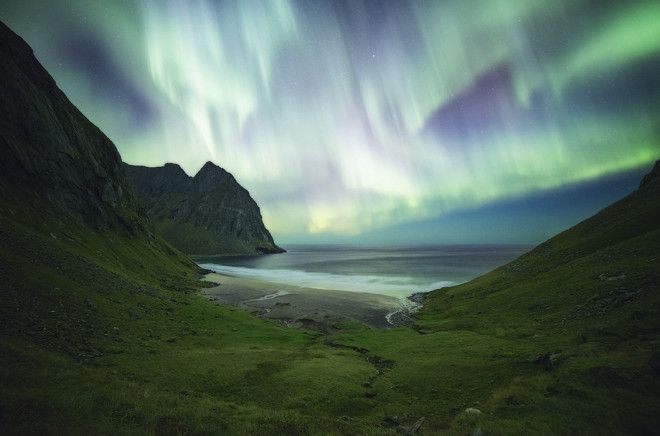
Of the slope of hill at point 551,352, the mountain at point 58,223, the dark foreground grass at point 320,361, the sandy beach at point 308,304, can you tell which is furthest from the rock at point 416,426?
the sandy beach at point 308,304

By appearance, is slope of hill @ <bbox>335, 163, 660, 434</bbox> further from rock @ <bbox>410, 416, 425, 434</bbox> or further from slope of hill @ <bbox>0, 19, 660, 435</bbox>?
rock @ <bbox>410, 416, 425, 434</bbox>

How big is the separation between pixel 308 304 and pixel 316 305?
114 inches

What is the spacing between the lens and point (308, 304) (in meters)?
90.7

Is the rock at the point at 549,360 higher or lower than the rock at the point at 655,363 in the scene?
lower

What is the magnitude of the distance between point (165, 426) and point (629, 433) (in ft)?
84.3

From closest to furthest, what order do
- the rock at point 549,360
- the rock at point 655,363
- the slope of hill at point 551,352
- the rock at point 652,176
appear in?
the slope of hill at point 551,352, the rock at point 655,363, the rock at point 549,360, the rock at point 652,176

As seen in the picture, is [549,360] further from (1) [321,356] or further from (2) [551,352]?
(1) [321,356]

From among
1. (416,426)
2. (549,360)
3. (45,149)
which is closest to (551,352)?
(549,360)

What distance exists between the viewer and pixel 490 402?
2270 cm

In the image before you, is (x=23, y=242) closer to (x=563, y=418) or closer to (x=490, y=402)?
(x=490, y=402)

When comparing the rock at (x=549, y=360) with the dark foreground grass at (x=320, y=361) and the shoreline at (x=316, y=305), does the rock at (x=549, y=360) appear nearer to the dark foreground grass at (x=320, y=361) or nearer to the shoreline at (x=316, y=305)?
the dark foreground grass at (x=320, y=361)

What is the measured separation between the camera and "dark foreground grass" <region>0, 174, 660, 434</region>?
17422 millimetres

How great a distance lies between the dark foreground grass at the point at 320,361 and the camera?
17422 millimetres

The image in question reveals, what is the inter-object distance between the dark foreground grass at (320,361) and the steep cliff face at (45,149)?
22119 millimetres
